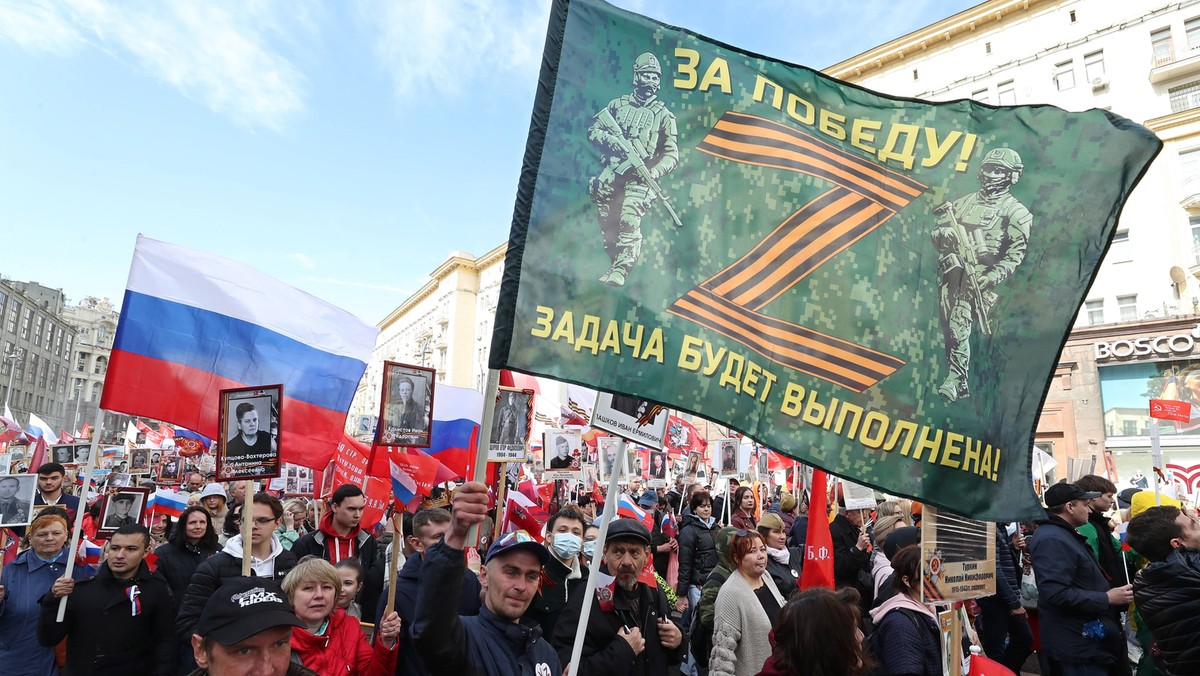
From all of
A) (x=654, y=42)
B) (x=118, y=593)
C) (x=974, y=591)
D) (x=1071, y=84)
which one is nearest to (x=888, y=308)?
(x=654, y=42)

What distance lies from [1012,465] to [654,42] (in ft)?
7.60

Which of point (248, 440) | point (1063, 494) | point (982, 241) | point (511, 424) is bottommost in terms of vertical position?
point (248, 440)

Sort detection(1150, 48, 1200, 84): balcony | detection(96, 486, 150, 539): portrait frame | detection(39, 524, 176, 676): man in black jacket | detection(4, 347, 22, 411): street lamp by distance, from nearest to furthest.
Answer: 1. detection(39, 524, 176, 676): man in black jacket
2. detection(96, 486, 150, 539): portrait frame
3. detection(1150, 48, 1200, 84): balcony
4. detection(4, 347, 22, 411): street lamp

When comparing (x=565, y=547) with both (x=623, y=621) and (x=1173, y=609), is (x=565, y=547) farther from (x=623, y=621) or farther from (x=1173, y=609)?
(x=1173, y=609)

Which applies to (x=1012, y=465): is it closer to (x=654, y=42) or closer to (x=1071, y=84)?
(x=654, y=42)

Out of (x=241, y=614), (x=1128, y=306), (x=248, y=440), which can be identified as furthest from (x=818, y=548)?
(x=1128, y=306)

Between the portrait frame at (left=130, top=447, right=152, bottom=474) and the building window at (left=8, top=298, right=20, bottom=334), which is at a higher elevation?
the building window at (left=8, top=298, right=20, bottom=334)

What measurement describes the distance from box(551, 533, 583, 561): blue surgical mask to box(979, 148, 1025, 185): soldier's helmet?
12.3ft

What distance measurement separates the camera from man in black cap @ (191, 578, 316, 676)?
8.21 feet

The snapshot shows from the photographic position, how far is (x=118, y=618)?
16.9 ft

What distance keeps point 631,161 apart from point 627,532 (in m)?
2.66

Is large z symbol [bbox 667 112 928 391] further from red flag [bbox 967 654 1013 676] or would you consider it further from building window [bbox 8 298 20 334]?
building window [bbox 8 298 20 334]

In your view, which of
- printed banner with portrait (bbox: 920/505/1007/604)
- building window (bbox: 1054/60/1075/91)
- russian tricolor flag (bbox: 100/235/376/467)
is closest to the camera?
printed banner with portrait (bbox: 920/505/1007/604)

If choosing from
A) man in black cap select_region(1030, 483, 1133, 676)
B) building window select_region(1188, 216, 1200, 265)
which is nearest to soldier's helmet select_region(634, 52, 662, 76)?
man in black cap select_region(1030, 483, 1133, 676)
